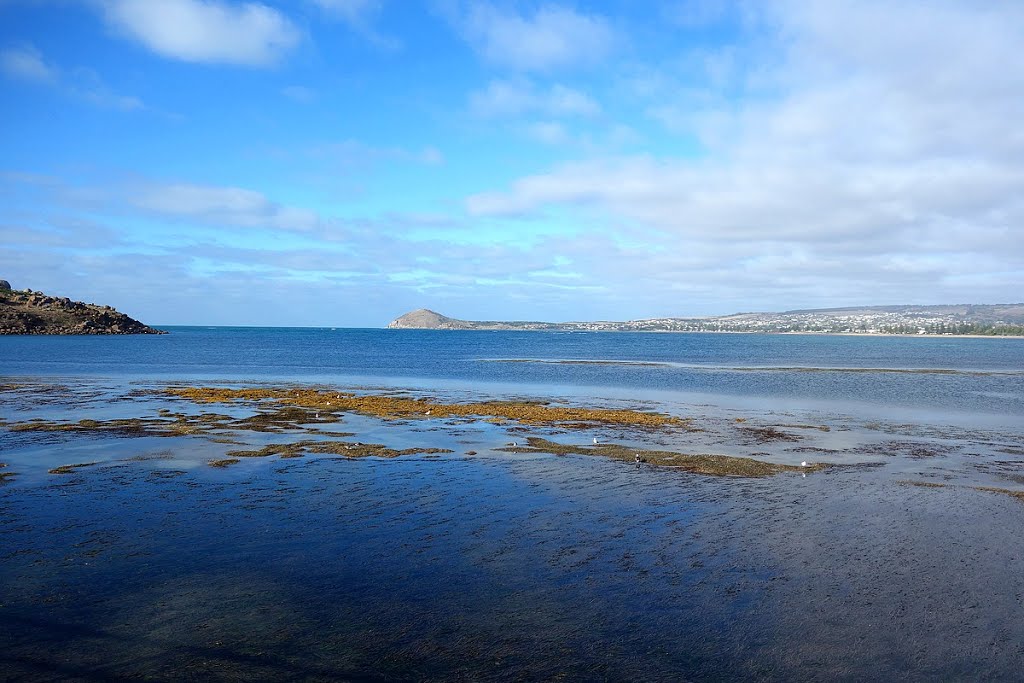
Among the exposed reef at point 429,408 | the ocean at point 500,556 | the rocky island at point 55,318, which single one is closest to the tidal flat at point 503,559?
the ocean at point 500,556

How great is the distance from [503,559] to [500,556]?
0.17 meters

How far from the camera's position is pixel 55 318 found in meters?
180

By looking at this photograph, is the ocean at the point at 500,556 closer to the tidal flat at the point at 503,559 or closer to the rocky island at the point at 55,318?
the tidal flat at the point at 503,559

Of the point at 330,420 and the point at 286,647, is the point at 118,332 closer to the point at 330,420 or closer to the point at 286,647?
the point at 330,420

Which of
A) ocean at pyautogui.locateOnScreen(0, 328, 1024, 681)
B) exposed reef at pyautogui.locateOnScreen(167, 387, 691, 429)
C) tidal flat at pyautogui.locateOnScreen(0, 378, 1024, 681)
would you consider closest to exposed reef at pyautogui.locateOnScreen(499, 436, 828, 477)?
tidal flat at pyautogui.locateOnScreen(0, 378, 1024, 681)

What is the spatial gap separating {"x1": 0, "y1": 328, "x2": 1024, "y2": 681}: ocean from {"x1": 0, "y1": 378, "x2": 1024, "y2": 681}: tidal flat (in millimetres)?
57

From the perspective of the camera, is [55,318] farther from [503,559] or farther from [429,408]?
[503,559]

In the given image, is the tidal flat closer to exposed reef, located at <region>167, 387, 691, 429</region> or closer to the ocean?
the ocean

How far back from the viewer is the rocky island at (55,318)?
→ 172500mm

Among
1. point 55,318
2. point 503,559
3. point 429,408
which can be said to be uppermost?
point 55,318

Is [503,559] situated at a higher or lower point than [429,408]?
lower

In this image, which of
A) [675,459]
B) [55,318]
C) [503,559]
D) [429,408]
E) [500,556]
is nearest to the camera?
[503,559]

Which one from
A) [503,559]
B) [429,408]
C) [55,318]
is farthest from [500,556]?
[55,318]

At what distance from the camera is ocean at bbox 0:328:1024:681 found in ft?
29.0
